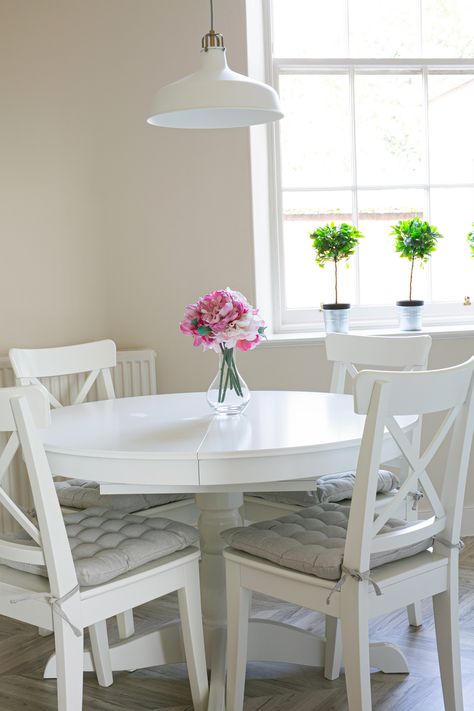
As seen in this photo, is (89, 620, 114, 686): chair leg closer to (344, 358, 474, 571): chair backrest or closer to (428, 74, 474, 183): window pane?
(344, 358, 474, 571): chair backrest

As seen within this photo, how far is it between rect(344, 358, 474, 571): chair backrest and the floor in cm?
61

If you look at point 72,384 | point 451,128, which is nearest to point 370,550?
point 72,384

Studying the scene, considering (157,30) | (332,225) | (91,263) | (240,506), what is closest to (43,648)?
(240,506)

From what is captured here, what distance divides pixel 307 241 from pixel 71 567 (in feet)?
8.10

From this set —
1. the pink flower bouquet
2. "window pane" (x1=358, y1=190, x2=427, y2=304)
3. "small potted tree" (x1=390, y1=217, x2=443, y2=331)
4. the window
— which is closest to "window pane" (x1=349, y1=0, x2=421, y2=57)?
the window

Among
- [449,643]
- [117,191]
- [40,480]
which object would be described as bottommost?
[449,643]

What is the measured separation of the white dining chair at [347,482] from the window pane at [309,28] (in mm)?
1619

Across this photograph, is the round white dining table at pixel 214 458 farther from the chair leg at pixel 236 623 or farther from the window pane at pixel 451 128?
the window pane at pixel 451 128

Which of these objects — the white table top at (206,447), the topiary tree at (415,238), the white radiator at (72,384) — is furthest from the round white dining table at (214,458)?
the topiary tree at (415,238)

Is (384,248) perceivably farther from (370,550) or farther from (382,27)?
(370,550)

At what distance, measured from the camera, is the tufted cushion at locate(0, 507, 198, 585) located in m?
2.04

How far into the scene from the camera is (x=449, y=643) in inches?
83.4

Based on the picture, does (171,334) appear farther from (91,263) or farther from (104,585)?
(104,585)

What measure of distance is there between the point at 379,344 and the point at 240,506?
2.52 ft
